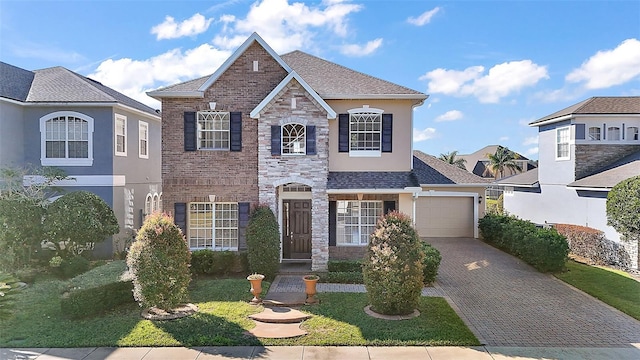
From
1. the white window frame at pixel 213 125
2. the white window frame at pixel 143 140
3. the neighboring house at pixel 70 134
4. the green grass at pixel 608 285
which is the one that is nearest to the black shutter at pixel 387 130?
the white window frame at pixel 213 125

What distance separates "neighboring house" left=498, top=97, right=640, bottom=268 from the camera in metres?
18.9

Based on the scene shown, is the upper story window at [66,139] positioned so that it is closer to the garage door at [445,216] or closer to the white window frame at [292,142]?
the white window frame at [292,142]

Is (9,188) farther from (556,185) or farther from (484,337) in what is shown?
(556,185)

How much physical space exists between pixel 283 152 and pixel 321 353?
28.5ft

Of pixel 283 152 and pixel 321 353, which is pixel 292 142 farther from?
pixel 321 353

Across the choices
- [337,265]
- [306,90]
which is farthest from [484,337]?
[306,90]

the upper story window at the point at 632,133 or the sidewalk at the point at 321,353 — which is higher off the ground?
the upper story window at the point at 632,133

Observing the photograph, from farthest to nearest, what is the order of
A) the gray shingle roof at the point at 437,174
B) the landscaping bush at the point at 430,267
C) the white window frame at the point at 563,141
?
the gray shingle roof at the point at 437,174 → the white window frame at the point at 563,141 → the landscaping bush at the point at 430,267

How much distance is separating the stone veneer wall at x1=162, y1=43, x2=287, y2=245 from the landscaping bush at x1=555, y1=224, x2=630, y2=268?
15.1 m

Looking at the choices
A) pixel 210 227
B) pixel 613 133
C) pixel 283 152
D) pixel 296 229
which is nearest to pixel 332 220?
pixel 296 229

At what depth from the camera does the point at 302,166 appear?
15461 mm

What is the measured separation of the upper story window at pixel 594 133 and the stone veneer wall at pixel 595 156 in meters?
0.44

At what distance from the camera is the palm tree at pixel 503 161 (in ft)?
173

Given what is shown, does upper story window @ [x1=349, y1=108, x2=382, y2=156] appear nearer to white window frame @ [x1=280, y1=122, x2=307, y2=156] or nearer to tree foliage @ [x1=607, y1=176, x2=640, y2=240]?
white window frame @ [x1=280, y1=122, x2=307, y2=156]
